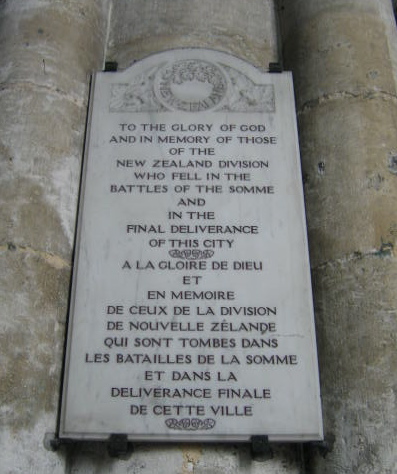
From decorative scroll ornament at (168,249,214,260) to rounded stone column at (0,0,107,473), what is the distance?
675 millimetres

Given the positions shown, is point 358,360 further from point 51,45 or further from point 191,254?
point 51,45

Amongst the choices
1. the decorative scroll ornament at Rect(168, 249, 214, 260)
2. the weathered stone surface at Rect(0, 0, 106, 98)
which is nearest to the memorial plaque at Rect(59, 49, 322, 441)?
the decorative scroll ornament at Rect(168, 249, 214, 260)

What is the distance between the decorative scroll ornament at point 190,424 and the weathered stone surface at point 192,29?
2.81 m

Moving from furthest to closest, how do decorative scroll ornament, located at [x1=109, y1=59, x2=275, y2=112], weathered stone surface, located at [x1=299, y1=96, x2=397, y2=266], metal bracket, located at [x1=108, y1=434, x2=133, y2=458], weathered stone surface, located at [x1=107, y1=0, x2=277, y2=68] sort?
weathered stone surface, located at [x1=107, y1=0, x2=277, y2=68]
decorative scroll ornament, located at [x1=109, y1=59, x2=275, y2=112]
weathered stone surface, located at [x1=299, y1=96, x2=397, y2=266]
metal bracket, located at [x1=108, y1=434, x2=133, y2=458]

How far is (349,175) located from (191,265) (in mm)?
1225

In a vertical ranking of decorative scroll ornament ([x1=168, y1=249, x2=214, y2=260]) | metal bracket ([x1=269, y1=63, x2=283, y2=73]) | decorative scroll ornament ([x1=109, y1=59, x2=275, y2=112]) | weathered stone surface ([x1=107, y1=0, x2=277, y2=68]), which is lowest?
decorative scroll ornament ([x1=168, y1=249, x2=214, y2=260])

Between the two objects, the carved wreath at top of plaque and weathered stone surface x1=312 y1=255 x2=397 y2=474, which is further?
the carved wreath at top of plaque

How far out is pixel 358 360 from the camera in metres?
3.87

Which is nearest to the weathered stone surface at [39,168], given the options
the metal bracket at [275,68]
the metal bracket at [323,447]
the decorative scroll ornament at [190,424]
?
the decorative scroll ornament at [190,424]

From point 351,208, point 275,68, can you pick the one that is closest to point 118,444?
point 351,208

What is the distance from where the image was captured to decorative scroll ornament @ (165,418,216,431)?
366cm

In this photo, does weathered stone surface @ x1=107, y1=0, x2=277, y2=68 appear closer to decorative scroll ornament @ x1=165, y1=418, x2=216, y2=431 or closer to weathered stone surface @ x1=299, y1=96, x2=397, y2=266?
weathered stone surface @ x1=299, y1=96, x2=397, y2=266

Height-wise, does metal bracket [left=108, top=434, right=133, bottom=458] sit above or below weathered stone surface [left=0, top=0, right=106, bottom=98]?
below

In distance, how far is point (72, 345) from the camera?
3.90 metres
